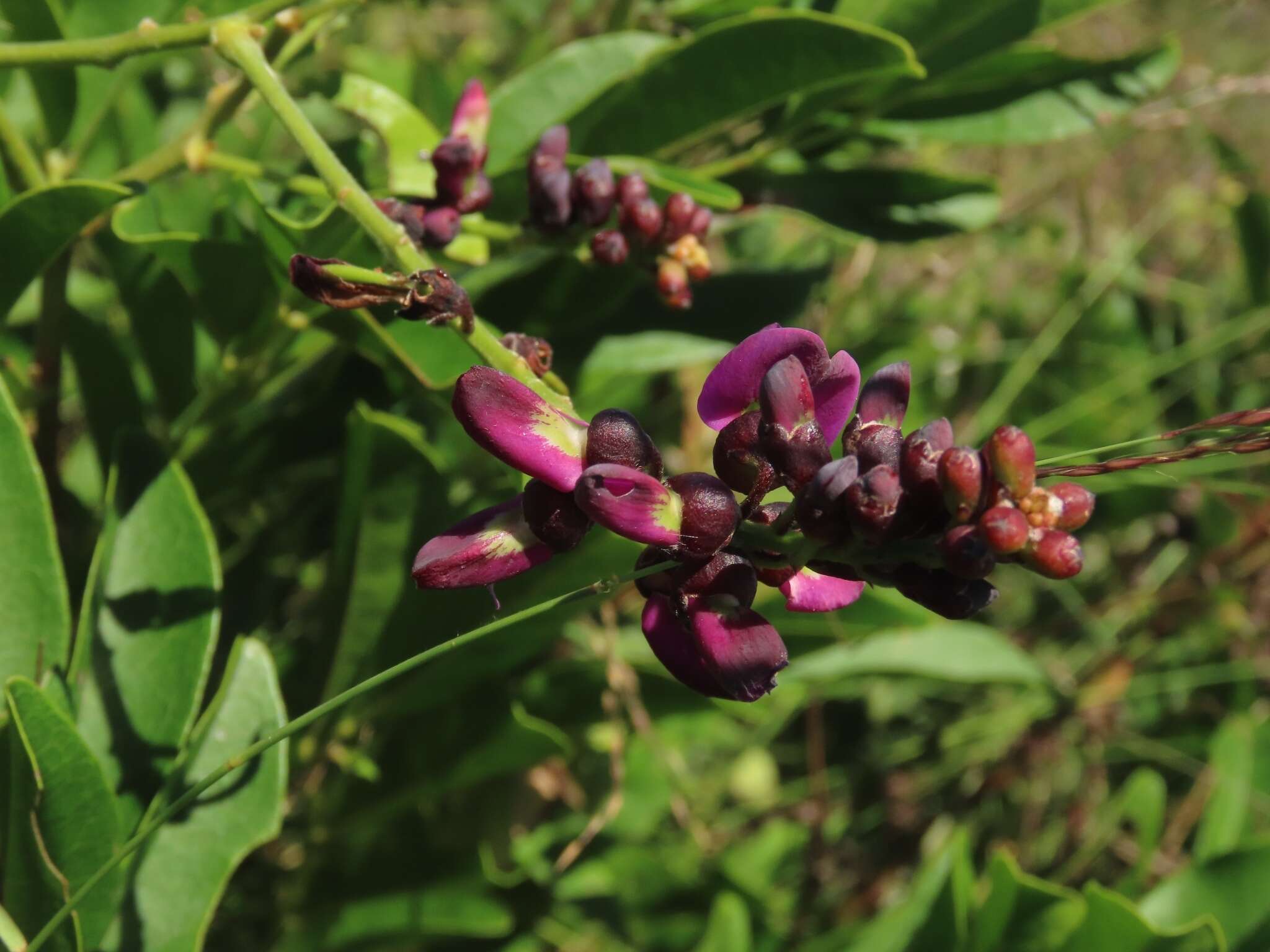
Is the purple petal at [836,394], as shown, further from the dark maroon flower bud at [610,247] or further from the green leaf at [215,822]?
the green leaf at [215,822]

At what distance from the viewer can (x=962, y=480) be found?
58cm

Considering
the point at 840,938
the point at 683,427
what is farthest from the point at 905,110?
the point at 840,938

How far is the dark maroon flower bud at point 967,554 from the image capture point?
1.91 feet

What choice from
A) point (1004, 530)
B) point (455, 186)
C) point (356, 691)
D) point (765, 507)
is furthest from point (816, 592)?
point (455, 186)

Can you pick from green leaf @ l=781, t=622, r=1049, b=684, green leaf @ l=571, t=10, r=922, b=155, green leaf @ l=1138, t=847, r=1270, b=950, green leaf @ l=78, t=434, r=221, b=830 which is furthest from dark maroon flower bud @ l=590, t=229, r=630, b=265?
green leaf @ l=1138, t=847, r=1270, b=950

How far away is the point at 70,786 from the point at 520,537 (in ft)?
1.26

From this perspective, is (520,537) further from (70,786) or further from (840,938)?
(840,938)

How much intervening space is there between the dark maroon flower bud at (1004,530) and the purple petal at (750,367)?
0.47 ft

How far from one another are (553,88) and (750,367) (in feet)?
2.17

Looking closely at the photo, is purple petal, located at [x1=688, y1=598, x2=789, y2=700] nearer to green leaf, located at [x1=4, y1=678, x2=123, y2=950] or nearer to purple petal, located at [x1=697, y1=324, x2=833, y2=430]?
purple petal, located at [x1=697, y1=324, x2=833, y2=430]

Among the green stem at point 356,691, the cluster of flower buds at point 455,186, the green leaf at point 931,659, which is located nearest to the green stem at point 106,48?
the cluster of flower buds at point 455,186

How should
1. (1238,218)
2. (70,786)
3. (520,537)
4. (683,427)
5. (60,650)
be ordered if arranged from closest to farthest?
(520,537), (70,786), (60,650), (683,427), (1238,218)

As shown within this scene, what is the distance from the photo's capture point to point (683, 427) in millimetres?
1833

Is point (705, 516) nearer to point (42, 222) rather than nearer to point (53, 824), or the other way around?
point (53, 824)
